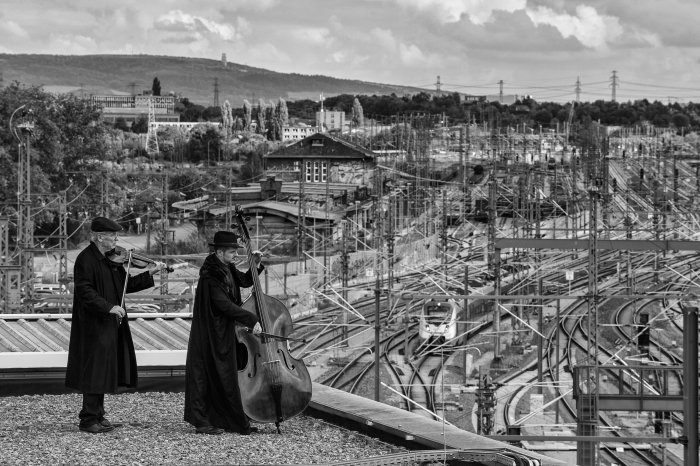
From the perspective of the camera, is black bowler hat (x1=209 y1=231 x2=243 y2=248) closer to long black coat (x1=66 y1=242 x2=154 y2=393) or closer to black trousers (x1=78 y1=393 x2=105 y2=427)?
long black coat (x1=66 y1=242 x2=154 y2=393)

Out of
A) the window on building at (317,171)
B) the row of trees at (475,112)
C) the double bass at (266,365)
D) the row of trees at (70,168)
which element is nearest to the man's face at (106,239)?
the double bass at (266,365)

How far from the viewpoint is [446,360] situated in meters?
27.8

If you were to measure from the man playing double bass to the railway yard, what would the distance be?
211 millimetres

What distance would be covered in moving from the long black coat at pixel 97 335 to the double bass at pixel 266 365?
64cm

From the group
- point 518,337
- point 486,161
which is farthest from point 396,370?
point 486,161

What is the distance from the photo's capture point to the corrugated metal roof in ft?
35.0

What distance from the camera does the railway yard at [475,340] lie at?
9.12m

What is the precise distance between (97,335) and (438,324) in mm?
20964

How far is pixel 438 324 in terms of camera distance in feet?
95.8

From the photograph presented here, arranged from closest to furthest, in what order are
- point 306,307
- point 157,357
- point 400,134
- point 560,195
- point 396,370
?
point 157,357, point 396,370, point 306,307, point 560,195, point 400,134

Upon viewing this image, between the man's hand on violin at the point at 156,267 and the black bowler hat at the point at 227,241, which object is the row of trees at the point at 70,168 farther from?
the man's hand on violin at the point at 156,267

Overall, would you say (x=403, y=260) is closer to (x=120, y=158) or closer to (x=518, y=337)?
(x=518, y=337)

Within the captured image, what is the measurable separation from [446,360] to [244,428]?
767 inches

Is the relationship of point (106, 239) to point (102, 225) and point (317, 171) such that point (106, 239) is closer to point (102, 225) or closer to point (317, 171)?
point (102, 225)
